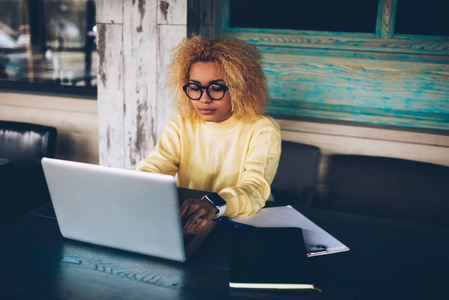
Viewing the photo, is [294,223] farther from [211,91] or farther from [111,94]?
[111,94]

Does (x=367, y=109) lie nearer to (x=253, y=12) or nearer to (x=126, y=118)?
(x=253, y=12)

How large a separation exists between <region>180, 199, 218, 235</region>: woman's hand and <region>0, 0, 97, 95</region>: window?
90.7 inches

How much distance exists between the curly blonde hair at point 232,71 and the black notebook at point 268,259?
693 mm

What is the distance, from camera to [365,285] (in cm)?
104

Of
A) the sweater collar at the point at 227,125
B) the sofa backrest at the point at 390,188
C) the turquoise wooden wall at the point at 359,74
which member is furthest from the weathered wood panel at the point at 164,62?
the sofa backrest at the point at 390,188

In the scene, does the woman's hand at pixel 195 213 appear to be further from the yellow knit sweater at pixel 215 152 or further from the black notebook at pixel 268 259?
the yellow knit sweater at pixel 215 152

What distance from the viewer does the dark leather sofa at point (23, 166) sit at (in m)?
2.60

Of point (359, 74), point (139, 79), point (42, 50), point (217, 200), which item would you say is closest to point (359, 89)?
point (359, 74)

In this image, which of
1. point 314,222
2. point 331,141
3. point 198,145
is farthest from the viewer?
point 331,141

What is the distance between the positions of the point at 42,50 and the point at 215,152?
4378 mm

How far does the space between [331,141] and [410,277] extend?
5.37 feet

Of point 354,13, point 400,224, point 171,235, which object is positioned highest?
point 354,13

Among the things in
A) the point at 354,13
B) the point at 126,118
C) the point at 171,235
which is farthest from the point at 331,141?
the point at 171,235

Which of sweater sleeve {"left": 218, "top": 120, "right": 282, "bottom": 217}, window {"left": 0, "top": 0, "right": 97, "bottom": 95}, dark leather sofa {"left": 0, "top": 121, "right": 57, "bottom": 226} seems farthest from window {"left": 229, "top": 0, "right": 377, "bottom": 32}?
dark leather sofa {"left": 0, "top": 121, "right": 57, "bottom": 226}
